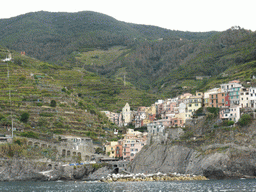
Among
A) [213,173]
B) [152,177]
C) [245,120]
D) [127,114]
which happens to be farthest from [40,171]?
[127,114]

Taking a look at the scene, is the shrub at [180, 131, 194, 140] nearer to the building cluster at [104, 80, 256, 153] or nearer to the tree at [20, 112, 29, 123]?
the building cluster at [104, 80, 256, 153]

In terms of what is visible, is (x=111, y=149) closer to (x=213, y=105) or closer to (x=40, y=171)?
(x=40, y=171)

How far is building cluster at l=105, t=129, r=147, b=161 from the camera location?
112 metres

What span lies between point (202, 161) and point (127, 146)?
3252 cm

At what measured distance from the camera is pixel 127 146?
112875mm

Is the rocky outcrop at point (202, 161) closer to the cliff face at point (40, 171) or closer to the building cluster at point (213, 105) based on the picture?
the building cluster at point (213, 105)

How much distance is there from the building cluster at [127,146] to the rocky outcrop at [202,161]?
12.1m

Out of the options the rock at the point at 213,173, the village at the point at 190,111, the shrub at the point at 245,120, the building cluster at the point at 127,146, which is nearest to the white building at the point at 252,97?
the village at the point at 190,111

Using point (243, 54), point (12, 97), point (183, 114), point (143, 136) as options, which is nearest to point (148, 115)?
point (143, 136)

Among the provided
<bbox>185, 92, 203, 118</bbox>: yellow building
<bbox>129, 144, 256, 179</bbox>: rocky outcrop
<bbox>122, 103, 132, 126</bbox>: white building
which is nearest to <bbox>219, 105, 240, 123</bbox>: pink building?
<bbox>129, 144, 256, 179</bbox>: rocky outcrop

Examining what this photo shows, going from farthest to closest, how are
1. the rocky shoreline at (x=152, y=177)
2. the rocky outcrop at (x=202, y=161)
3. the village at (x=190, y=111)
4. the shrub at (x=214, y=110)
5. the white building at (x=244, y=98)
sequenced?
the white building at (x=244, y=98) < the shrub at (x=214, y=110) < the village at (x=190, y=111) < the rocky shoreline at (x=152, y=177) < the rocky outcrop at (x=202, y=161)

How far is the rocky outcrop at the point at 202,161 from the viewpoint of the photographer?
8069 centimetres

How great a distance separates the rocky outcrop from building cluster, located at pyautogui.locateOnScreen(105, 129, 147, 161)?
1214cm

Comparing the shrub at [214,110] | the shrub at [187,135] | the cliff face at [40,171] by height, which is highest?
the shrub at [214,110]
